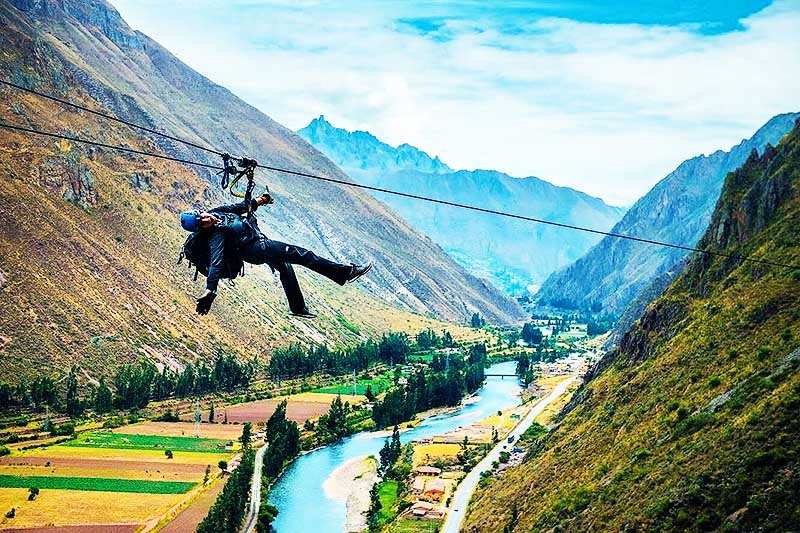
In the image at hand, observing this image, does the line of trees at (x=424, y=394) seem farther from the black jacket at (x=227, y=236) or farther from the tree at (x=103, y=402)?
the black jacket at (x=227, y=236)

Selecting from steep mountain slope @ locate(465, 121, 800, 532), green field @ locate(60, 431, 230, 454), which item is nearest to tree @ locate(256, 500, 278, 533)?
steep mountain slope @ locate(465, 121, 800, 532)

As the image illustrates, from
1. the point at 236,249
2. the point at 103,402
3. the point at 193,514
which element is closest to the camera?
the point at 236,249

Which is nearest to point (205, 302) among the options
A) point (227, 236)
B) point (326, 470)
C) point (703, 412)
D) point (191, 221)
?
point (227, 236)

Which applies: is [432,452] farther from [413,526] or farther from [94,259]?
[94,259]

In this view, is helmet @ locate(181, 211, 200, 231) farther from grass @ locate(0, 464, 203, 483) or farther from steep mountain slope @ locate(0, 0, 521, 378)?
steep mountain slope @ locate(0, 0, 521, 378)

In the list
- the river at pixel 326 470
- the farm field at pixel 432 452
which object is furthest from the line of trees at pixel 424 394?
the farm field at pixel 432 452
